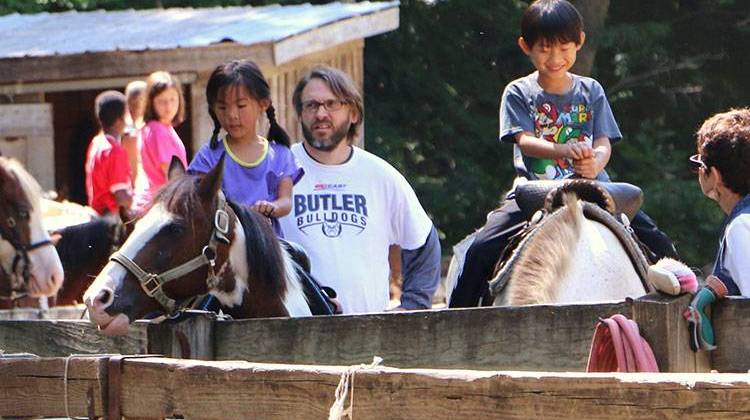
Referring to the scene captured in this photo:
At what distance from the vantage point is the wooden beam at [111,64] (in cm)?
1267

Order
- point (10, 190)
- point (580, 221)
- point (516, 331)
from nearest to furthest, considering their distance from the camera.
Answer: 1. point (516, 331)
2. point (580, 221)
3. point (10, 190)

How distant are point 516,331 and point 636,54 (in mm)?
15541

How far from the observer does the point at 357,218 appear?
5.89m

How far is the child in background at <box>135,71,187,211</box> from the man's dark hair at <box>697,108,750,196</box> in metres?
5.71

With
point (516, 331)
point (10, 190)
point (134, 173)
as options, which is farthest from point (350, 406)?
point (134, 173)

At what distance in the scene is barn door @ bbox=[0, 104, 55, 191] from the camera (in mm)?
13234

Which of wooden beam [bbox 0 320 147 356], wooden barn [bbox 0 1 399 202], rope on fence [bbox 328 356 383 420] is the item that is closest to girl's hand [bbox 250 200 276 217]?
wooden beam [bbox 0 320 147 356]

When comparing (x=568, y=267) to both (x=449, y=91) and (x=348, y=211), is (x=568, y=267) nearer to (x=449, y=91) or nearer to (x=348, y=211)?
(x=348, y=211)

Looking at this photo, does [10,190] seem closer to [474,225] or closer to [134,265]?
[134,265]

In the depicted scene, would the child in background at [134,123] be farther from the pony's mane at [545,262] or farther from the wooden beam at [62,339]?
the pony's mane at [545,262]

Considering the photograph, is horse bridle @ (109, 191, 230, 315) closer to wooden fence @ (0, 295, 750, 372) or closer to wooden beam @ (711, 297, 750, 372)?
wooden fence @ (0, 295, 750, 372)

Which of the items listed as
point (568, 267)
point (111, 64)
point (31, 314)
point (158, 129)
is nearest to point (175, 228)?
point (568, 267)

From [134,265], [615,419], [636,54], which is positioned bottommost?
[615,419]

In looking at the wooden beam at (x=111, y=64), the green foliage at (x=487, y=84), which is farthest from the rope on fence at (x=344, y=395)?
the green foliage at (x=487, y=84)
